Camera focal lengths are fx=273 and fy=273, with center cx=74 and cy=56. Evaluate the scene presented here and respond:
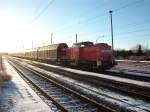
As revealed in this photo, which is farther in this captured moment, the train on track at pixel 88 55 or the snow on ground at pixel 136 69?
the snow on ground at pixel 136 69

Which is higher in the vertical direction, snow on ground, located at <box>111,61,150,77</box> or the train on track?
the train on track

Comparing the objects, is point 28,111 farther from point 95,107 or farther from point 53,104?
point 95,107

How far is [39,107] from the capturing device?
10164 mm

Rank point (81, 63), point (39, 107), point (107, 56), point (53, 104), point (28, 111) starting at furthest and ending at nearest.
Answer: point (81, 63), point (107, 56), point (53, 104), point (39, 107), point (28, 111)

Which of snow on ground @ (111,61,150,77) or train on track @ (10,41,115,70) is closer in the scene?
train on track @ (10,41,115,70)

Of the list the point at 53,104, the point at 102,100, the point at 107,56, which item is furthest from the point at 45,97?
the point at 107,56

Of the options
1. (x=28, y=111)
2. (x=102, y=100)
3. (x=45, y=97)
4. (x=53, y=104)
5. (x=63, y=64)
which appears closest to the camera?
(x=28, y=111)

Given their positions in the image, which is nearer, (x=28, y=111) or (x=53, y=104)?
(x=28, y=111)

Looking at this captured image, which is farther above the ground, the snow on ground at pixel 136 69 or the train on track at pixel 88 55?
the train on track at pixel 88 55

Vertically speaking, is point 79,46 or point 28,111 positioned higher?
point 79,46

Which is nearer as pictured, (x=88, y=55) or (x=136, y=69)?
(x=88, y=55)

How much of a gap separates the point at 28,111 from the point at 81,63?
76.7ft

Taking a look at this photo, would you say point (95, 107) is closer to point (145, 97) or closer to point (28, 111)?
point (28, 111)

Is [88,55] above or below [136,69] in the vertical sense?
above
